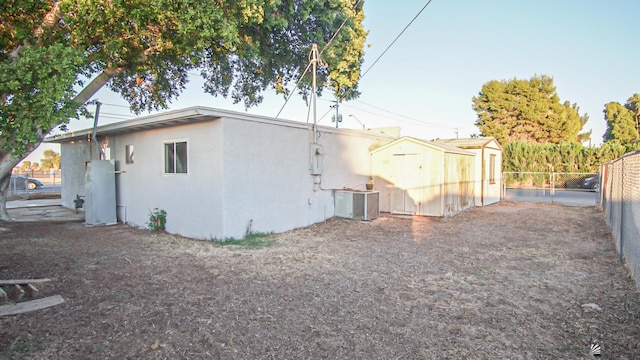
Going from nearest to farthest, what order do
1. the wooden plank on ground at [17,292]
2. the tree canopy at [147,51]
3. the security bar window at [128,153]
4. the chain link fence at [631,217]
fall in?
the wooden plank on ground at [17,292] < the chain link fence at [631,217] < the tree canopy at [147,51] < the security bar window at [128,153]

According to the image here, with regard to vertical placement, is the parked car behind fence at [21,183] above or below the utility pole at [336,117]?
below

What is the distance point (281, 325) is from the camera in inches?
133

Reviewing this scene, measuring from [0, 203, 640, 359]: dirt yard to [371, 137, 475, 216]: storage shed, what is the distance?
3200 mm

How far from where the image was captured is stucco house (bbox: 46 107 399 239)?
739 centimetres

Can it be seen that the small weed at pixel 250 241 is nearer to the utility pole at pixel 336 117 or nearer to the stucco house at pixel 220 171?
the stucco house at pixel 220 171

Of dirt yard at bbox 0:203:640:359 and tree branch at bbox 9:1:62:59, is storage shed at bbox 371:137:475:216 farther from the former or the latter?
tree branch at bbox 9:1:62:59

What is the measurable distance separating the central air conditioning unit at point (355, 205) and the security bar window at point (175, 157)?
4502 mm

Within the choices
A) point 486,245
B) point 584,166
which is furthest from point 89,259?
point 584,166

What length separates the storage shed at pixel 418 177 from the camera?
1063 cm

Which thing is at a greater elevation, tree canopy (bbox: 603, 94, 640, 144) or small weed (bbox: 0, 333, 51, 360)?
A: tree canopy (bbox: 603, 94, 640, 144)

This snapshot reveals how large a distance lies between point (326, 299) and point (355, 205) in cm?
A: 611

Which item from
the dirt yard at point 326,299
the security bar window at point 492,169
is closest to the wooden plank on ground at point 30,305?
the dirt yard at point 326,299

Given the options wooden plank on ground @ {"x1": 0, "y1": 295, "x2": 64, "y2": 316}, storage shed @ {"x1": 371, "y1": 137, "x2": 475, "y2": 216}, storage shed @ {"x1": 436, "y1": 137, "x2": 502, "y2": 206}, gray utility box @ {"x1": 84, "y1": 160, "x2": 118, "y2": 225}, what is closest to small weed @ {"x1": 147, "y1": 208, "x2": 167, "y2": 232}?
gray utility box @ {"x1": 84, "y1": 160, "x2": 118, "y2": 225}

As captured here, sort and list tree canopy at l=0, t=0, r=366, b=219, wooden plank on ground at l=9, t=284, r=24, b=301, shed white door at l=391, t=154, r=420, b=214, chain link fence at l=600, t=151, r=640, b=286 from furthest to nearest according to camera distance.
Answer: shed white door at l=391, t=154, r=420, b=214
tree canopy at l=0, t=0, r=366, b=219
chain link fence at l=600, t=151, r=640, b=286
wooden plank on ground at l=9, t=284, r=24, b=301
